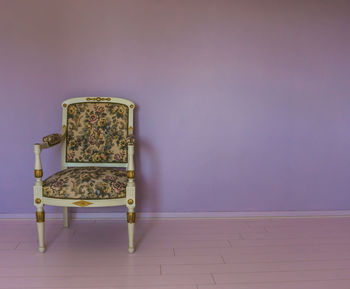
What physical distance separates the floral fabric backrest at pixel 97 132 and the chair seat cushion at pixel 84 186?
0.33m

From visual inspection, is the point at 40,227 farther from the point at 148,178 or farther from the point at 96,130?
the point at 148,178

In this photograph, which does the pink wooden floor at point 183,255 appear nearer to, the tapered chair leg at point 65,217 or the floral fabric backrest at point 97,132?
the tapered chair leg at point 65,217

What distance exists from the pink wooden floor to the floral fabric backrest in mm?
536

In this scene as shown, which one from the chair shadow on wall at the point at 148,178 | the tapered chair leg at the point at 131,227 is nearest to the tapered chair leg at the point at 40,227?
the tapered chair leg at the point at 131,227

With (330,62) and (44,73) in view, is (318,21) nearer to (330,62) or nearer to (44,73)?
(330,62)

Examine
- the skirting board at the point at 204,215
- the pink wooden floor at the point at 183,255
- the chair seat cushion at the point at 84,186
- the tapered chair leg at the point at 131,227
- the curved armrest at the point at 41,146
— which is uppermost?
the curved armrest at the point at 41,146

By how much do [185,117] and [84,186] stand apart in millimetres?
985

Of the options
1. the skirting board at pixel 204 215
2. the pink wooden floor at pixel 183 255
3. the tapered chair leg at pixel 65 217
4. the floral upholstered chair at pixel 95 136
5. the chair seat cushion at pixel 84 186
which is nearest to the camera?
the pink wooden floor at pixel 183 255

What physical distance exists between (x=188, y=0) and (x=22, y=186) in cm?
186

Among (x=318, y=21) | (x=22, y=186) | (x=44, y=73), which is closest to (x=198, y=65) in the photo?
(x=318, y=21)

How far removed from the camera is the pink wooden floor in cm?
170

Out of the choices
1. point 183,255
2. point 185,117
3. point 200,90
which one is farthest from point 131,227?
point 200,90

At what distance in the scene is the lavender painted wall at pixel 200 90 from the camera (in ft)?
7.97

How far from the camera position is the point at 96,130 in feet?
7.66
